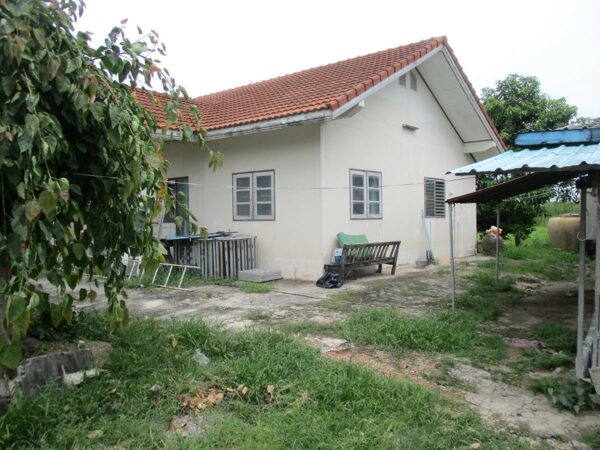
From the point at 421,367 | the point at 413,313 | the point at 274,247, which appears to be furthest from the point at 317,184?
the point at 421,367

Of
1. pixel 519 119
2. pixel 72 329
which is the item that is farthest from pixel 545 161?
pixel 519 119

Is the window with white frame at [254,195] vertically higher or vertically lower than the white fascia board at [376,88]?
lower

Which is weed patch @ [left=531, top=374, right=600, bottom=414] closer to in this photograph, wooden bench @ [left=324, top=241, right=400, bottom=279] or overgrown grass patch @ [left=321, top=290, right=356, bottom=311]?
overgrown grass patch @ [left=321, top=290, right=356, bottom=311]

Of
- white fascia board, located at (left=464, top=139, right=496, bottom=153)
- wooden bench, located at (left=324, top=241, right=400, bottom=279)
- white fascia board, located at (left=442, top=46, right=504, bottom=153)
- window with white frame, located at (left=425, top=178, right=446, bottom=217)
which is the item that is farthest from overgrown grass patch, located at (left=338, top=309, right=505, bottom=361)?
white fascia board, located at (left=464, top=139, right=496, bottom=153)

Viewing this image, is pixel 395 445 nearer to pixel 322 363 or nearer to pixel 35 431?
pixel 322 363

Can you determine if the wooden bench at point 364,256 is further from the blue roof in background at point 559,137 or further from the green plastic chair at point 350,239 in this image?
the blue roof in background at point 559,137

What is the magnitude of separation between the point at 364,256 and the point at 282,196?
2.07 meters

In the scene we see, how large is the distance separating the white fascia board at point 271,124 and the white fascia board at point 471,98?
14.7 feet

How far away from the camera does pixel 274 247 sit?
31.8 feet

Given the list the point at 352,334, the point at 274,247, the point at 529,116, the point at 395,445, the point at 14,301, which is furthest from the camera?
the point at 529,116

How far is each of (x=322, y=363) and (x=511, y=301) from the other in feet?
15.3

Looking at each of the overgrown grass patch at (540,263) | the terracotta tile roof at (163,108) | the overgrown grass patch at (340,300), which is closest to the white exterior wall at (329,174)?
the overgrown grass patch at (340,300)

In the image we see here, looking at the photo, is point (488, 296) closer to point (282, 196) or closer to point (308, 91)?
point (282, 196)

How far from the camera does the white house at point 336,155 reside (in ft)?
29.8
